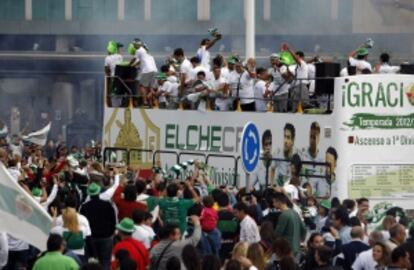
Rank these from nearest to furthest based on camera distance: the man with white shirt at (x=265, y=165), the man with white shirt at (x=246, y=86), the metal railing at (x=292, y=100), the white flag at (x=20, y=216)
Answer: the white flag at (x=20, y=216) < the metal railing at (x=292, y=100) < the man with white shirt at (x=265, y=165) < the man with white shirt at (x=246, y=86)

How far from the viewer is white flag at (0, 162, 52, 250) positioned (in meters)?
15.6

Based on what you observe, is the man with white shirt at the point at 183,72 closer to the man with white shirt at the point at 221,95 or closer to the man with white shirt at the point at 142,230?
the man with white shirt at the point at 221,95

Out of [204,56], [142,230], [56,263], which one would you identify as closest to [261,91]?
[204,56]

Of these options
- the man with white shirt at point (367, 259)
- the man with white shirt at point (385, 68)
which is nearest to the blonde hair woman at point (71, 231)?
the man with white shirt at point (367, 259)

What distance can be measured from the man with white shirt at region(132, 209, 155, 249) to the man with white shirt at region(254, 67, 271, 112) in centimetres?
634

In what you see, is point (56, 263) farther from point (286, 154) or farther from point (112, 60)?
point (112, 60)

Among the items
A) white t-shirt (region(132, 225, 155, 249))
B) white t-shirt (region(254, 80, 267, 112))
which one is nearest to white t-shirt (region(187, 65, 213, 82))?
white t-shirt (region(254, 80, 267, 112))

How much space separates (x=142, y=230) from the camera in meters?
15.9

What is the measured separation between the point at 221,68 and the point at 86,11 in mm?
39760

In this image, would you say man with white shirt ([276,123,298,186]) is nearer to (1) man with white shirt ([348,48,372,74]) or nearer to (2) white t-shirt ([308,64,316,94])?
(2) white t-shirt ([308,64,316,94])

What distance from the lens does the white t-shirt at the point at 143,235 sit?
15.8m

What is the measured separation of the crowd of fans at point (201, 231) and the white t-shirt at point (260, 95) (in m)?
1.47

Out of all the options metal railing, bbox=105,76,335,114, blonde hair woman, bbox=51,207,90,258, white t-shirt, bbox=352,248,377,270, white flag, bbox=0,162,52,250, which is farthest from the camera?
metal railing, bbox=105,76,335,114

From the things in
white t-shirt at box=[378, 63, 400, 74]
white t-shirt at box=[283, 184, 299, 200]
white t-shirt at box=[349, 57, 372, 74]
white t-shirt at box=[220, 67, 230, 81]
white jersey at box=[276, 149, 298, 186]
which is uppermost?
white t-shirt at box=[349, 57, 372, 74]
